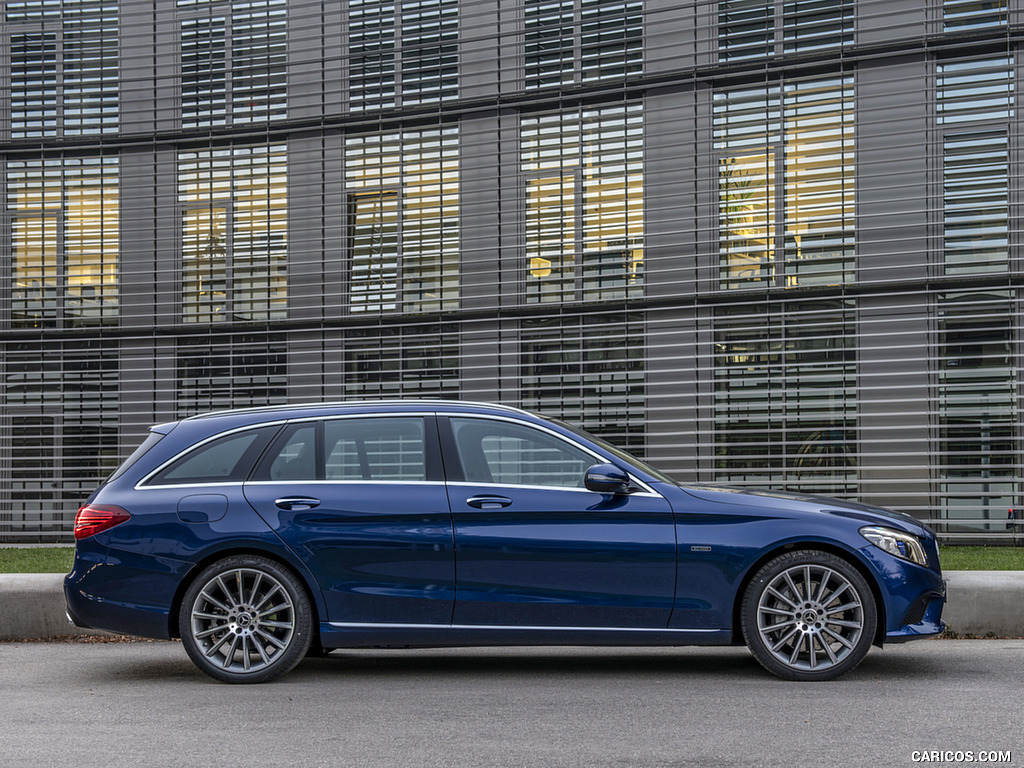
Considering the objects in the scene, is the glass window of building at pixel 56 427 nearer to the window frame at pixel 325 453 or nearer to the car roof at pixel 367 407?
the car roof at pixel 367 407

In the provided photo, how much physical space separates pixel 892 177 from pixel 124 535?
842 centimetres

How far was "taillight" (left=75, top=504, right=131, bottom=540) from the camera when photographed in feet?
21.4

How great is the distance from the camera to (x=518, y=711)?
18.2ft

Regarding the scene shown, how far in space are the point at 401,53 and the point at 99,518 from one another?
326 inches

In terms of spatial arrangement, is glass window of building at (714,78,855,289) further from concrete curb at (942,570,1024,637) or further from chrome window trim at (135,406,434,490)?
chrome window trim at (135,406,434,490)

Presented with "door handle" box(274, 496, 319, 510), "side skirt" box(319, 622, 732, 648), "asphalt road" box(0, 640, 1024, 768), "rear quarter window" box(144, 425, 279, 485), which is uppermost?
"rear quarter window" box(144, 425, 279, 485)

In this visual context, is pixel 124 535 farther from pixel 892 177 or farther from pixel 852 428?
pixel 892 177

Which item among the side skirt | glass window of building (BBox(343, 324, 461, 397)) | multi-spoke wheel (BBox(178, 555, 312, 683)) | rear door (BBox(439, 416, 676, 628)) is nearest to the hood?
rear door (BBox(439, 416, 676, 628))

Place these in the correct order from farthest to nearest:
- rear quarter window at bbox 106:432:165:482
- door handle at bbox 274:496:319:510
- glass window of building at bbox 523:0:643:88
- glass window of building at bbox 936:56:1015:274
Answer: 1. glass window of building at bbox 523:0:643:88
2. glass window of building at bbox 936:56:1015:274
3. rear quarter window at bbox 106:432:165:482
4. door handle at bbox 274:496:319:510

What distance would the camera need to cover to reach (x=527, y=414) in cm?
670

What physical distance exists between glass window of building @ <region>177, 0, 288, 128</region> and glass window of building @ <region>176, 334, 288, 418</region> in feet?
9.02

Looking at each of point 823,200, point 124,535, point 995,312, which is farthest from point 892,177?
point 124,535

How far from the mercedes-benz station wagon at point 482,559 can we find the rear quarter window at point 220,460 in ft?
0.05

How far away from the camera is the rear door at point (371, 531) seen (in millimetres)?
6344
